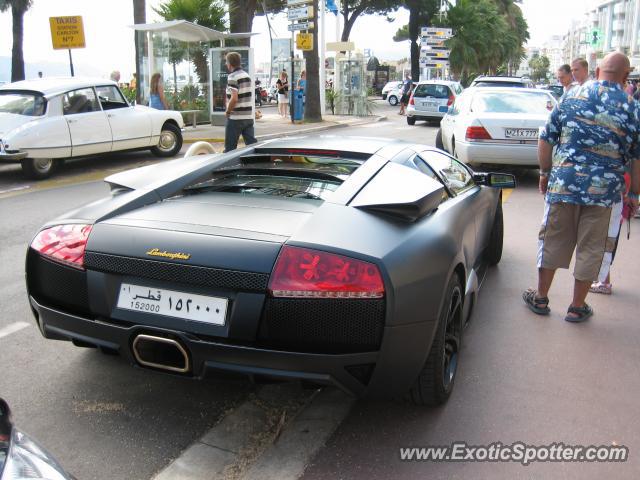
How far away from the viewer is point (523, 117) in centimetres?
966

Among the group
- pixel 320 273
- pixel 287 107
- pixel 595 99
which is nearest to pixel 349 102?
pixel 287 107

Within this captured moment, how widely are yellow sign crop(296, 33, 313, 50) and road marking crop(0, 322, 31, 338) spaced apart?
19335mm

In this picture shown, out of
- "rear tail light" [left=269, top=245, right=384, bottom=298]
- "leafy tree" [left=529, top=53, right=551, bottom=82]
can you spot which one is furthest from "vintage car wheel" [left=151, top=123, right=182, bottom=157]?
"leafy tree" [left=529, top=53, right=551, bottom=82]

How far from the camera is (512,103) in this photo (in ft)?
34.0

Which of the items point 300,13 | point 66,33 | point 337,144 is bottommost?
point 337,144

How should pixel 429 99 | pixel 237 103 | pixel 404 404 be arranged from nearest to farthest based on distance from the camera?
pixel 404 404, pixel 237 103, pixel 429 99

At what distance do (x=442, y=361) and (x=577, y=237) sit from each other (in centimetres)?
191

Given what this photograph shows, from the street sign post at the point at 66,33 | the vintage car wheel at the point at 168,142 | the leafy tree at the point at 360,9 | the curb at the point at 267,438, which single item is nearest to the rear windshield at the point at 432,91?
the street sign post at the point at 66,33

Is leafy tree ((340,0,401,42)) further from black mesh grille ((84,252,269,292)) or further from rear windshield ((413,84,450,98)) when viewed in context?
black mesh grille ((84,252,269,292))

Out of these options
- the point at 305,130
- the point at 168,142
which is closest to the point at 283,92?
the point at 305,130

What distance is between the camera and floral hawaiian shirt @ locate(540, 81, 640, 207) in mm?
3971

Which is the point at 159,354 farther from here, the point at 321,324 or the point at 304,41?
the point at 304,41

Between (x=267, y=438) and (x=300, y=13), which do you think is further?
(x=300, y=13)

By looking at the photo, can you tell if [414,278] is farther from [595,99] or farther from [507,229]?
[507,229]
